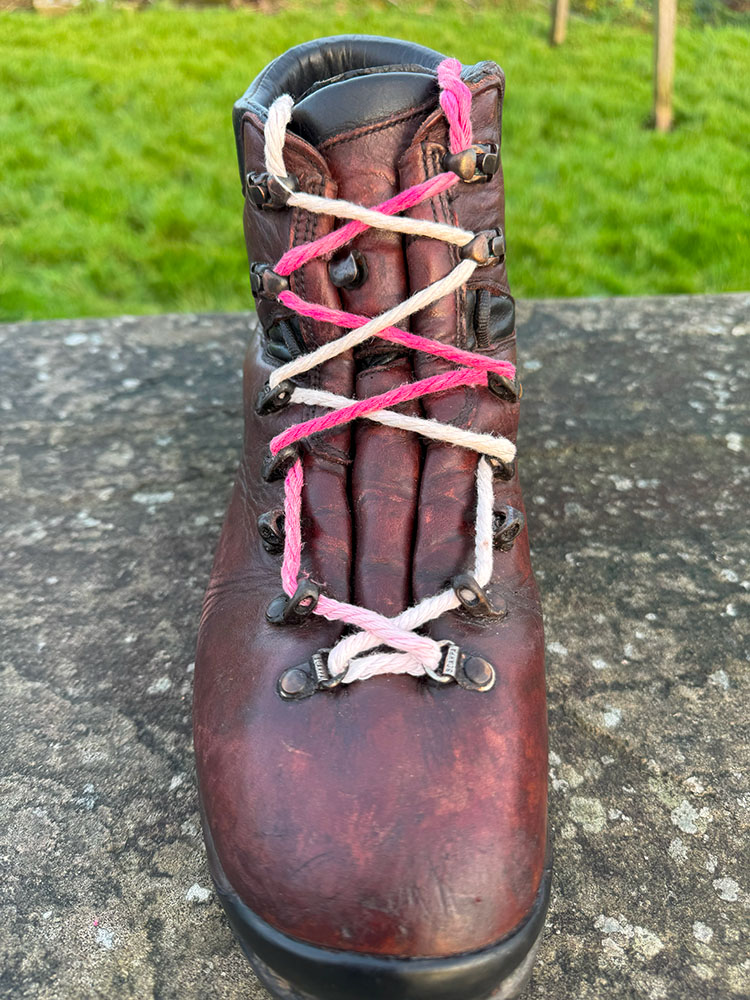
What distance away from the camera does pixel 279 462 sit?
0.95m

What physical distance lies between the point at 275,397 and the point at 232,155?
278cm

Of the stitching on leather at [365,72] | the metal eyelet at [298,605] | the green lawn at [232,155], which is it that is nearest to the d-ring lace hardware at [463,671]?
the metal eyelet at [298,605]

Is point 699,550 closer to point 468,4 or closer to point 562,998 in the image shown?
point 562,998

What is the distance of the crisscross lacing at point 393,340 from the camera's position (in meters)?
0.88

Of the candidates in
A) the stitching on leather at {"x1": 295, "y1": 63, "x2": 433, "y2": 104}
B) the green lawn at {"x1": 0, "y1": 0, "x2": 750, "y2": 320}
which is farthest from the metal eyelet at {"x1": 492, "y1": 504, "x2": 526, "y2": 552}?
the green lawn at {"x1": 0, "y1": 0, "x2": 750, "y2": 320}

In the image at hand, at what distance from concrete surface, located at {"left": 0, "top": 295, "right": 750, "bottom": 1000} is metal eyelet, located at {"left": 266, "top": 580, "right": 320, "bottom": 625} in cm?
26

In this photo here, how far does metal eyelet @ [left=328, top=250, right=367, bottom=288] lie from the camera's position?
0.91m

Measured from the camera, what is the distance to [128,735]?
1007 mm

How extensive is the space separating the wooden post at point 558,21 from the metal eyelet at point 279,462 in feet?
14.9

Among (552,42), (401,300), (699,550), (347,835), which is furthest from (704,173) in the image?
(347,835)

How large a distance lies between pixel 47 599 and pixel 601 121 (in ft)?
11.7

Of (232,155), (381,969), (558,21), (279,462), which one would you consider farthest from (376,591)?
(558,21)

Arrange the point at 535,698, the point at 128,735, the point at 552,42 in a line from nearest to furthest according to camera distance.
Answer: the point at 535,698 → the point at 128,735 → the point at 552,42

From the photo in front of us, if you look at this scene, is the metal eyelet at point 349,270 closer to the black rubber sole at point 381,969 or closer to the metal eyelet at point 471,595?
the metal eyelet at point 471,595
